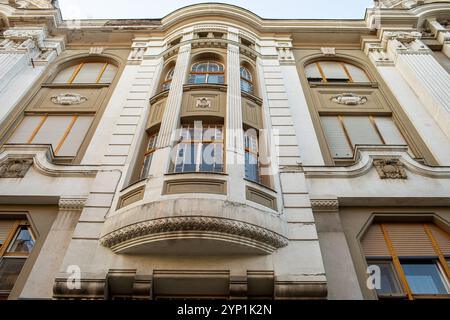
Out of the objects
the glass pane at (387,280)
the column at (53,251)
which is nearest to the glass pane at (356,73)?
the glass pane at (387,280)

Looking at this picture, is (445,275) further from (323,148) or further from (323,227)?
(323,148)

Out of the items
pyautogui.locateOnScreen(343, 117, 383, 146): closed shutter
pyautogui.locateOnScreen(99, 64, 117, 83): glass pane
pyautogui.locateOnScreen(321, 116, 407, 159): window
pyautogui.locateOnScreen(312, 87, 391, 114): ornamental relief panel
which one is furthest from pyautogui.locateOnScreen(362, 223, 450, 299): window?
pyautogui.locateOnScreen(99, 64, 117, 83): glass pane

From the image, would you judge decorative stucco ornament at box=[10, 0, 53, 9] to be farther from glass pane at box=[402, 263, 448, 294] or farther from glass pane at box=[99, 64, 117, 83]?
glass pane at box=[402, 263, 448, 294]

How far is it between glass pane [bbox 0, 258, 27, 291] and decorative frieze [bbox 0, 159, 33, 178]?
2.20 metres

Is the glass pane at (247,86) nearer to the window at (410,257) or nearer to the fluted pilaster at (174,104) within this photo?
the fluted pilaster at (174,104)

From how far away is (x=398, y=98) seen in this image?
11.5 meters

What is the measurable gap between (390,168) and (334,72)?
21.0ft

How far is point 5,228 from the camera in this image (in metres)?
7.77

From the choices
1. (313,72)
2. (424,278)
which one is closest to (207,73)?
(313,72)

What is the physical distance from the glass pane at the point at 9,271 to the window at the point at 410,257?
7128 mm

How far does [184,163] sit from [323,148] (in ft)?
13.5

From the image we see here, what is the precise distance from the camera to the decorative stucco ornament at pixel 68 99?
1169 centimetres

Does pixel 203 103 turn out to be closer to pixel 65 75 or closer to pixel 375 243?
pixel 375 243
